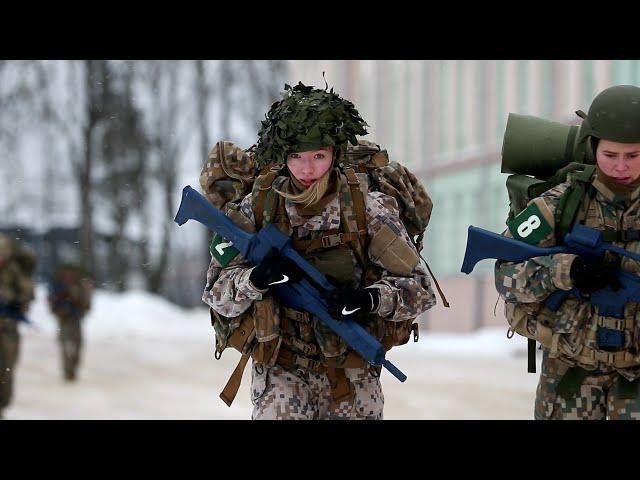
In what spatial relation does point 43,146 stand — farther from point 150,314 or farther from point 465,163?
point 465,163

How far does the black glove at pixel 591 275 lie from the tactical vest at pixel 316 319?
1.88 feet

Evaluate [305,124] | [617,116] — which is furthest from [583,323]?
[305,124]

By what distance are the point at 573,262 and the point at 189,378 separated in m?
8.28

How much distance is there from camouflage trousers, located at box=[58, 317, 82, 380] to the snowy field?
5.2 inches

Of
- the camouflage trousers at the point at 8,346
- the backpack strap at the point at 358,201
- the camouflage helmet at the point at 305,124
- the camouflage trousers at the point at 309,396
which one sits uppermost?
the camouflage helmet at the point at 305,124

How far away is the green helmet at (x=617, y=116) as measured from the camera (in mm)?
3082

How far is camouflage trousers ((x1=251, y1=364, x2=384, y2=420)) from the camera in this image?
328 centimetres

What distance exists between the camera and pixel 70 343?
449 inches

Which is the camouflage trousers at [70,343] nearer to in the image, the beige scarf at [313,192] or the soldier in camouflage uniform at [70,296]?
the soldier in camouflage uniform at [70,296]

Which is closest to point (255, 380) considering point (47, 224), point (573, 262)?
point (573, 262)

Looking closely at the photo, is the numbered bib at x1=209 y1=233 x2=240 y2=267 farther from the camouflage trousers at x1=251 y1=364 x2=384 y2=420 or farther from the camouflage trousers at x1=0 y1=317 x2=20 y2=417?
the camouflage trousers at x1=0 y1=317 x2=20 y2=417

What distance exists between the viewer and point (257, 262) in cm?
329

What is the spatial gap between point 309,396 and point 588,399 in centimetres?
88

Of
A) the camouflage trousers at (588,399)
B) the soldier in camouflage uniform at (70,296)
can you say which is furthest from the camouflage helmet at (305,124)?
the soldier in camouflage uniform at (70,296)
